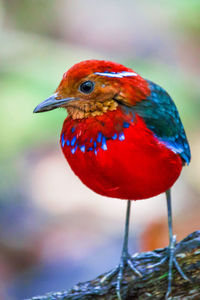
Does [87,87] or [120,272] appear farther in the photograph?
[120,272]

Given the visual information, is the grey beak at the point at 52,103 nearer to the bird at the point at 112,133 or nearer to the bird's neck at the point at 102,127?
the bird at the point at 112,133

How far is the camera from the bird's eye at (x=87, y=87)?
270 cm

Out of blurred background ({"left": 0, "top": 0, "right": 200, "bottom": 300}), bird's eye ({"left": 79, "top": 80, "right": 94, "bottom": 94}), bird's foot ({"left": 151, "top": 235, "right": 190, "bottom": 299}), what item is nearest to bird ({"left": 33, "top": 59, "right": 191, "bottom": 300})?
bird's eye ({"left": 79, "top": 80, "right": 94, "bottom": 94})

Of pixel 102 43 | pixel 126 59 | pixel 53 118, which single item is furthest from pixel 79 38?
pixel 53 118

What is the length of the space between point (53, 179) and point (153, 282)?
420 centimetres

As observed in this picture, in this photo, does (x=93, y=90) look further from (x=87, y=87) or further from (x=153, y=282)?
(x=153, y=282)

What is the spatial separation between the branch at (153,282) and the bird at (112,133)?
414 millimetres

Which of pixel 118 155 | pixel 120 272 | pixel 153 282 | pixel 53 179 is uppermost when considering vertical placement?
pixel 53 179

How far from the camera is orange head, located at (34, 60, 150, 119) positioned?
8.84 feet

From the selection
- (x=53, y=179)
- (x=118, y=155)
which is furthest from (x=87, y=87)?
(x=53, y=179)

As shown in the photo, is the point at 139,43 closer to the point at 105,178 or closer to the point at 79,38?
the point at 79,38

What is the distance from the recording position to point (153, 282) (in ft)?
9.94

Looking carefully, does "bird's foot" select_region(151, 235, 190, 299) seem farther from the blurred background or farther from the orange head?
the blurred background

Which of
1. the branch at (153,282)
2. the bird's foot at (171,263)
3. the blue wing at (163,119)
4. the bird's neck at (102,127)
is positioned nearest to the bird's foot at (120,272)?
the branch at (153,282)
